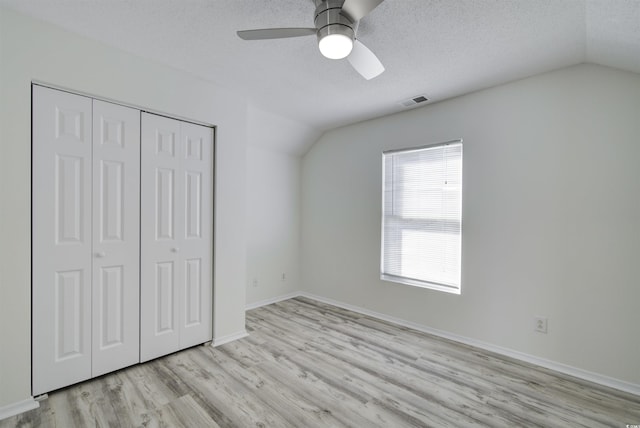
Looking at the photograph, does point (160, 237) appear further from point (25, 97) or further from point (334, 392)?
point (334, 392)

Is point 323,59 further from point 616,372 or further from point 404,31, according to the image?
point 616,372

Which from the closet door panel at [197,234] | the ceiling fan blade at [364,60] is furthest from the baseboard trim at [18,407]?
the ceiling fan blade at [364,60]

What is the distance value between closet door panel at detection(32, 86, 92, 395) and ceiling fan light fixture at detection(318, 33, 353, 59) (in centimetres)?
182

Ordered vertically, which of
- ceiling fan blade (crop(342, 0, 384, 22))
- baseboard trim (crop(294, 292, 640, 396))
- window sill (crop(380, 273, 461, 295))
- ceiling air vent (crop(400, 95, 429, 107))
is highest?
ceiling air vent (crop(400, 95, 429, 107))

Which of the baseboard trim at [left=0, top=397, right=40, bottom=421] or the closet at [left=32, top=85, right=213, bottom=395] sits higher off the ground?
the closet at [left=32, top=85, right=213, bottom=395]

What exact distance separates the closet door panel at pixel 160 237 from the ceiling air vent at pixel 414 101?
232cm

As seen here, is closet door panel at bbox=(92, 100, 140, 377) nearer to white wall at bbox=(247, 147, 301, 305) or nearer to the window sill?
white wall at bbox=(247, 147, 301, 305)

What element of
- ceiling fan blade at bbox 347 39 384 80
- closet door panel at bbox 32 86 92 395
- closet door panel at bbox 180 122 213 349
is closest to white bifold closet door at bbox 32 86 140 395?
closet door panel at bbox 32 86 92 395

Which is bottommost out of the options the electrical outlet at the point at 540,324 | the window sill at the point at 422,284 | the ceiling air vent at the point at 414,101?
the electrical outlet at the point at 540,324

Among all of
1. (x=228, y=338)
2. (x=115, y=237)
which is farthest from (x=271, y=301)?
(x=115, y=237)

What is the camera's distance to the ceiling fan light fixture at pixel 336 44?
1500mm

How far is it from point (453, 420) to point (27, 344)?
2790 mm

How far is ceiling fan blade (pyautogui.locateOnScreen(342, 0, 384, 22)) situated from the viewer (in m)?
1.36

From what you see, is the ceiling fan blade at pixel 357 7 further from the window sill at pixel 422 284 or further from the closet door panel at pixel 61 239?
the window sill at pixel 422 284
